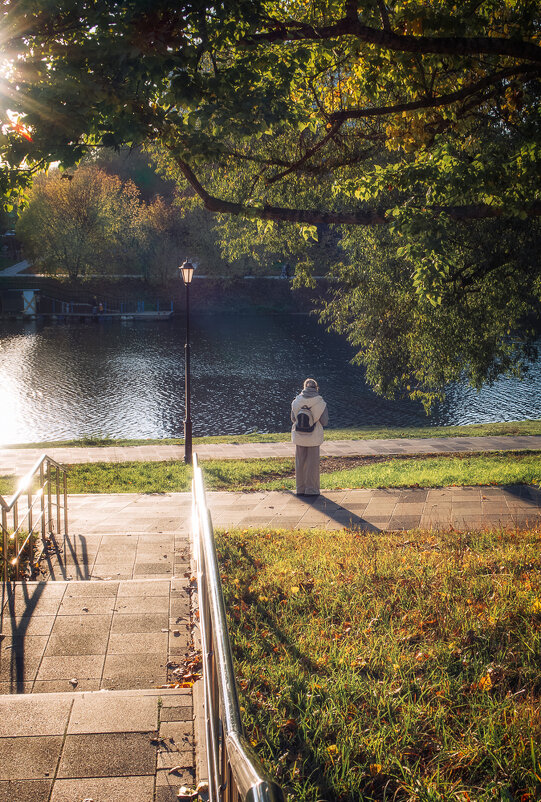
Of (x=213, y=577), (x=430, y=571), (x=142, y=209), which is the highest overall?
(x=142, y=209)

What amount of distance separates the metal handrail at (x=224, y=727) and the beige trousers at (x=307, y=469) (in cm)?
753

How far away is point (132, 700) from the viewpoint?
3.59m

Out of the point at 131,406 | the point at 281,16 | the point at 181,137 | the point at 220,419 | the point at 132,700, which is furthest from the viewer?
the point at 131,406

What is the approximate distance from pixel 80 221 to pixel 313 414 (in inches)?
1893

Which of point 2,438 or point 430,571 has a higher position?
point 430,571

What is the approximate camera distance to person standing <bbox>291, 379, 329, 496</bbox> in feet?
36.1

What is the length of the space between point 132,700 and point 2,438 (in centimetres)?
2249

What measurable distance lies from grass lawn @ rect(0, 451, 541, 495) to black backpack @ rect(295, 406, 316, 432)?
7.24 ft

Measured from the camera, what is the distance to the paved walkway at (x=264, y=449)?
1816 cm

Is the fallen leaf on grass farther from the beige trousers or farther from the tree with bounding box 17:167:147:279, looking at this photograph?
the tree with bounding box 17:167:147:279

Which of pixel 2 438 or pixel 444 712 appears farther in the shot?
pixel 2 438

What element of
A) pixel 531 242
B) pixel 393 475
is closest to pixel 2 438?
pixel 393 475

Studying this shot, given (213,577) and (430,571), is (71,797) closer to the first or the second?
(213,577)

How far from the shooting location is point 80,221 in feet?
178
